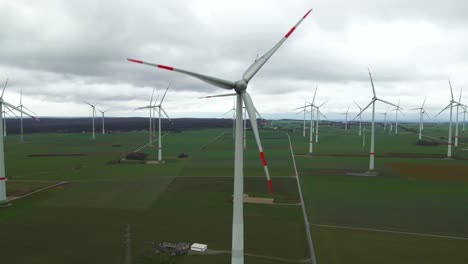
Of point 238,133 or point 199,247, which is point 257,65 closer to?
point 238,133

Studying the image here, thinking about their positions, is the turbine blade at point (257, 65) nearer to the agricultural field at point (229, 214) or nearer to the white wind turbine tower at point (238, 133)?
the white wind turbine tower at point (238, 133)

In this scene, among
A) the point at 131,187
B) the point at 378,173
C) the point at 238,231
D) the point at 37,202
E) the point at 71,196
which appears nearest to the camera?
the point at 238,231

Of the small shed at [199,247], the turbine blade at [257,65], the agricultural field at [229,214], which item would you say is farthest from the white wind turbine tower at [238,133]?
the small shed at [199,247]

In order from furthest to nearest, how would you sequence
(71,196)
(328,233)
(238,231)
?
(71,196) → (328,233) → (238,231)

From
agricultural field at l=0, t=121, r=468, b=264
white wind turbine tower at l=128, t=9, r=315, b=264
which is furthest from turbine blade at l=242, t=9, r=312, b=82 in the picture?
agricultural field at l=0, t=121, r=468, b=264

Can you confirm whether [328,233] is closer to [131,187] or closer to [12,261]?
[12,261]

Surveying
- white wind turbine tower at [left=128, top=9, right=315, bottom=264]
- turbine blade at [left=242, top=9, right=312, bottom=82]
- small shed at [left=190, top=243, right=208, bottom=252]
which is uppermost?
turbine blade at [left=242, top=9, right=312, bottom=82]

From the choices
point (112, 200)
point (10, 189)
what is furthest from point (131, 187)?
point (10, 189)

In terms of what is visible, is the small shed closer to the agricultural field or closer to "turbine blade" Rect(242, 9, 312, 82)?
the agricultural field
